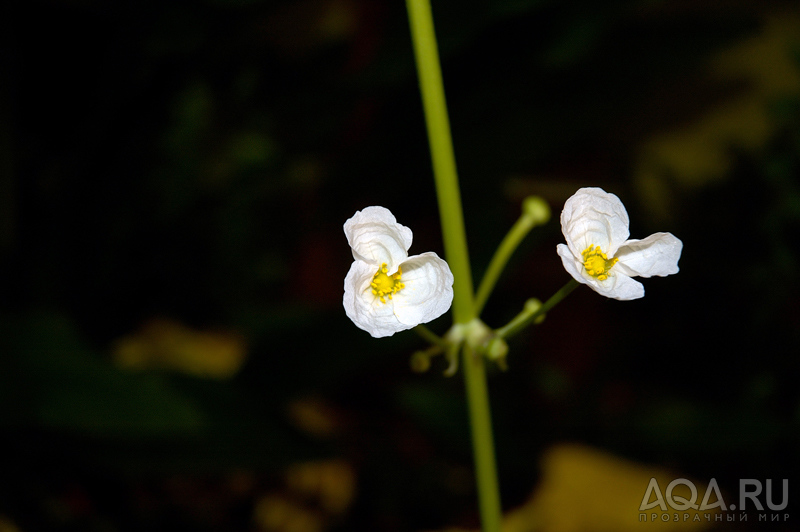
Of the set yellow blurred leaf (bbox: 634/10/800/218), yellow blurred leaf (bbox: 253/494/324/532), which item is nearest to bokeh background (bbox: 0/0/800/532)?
yellow blurred leaf (bbox: 253/494/324/532)

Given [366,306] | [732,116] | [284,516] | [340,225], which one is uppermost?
[732,116]

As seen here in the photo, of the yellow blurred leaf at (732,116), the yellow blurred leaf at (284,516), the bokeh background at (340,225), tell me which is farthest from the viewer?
the yellow blurred leaf at (732,116)

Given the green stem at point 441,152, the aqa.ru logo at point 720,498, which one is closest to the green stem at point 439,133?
the green stem at point 441,152

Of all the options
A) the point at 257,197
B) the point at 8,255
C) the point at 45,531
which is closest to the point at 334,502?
the point at 45,531

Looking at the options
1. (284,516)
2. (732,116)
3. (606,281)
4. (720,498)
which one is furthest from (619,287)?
(732,116)

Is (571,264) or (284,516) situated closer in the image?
(571,264)

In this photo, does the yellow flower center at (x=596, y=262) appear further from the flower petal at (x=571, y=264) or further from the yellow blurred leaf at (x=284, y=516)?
the yellow blurred leaf at (x=284, y=516)

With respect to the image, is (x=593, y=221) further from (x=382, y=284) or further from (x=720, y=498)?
(x=720, y=498)

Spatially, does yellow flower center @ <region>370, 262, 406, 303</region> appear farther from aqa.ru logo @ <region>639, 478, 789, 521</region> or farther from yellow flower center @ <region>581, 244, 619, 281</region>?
aqa.ru logo @ <region>639, 478, 789, 521</region>
